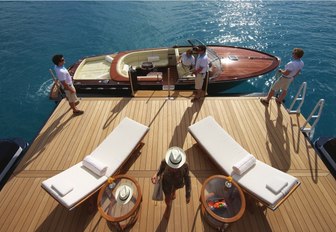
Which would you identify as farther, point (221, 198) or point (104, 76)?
point (104, 76)

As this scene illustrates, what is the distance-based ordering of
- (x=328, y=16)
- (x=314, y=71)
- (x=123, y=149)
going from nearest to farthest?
(x=123, y=149)
(x=314, y=71)
(x=328, y=16)

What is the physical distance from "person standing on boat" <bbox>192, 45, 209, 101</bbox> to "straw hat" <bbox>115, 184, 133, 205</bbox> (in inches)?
185

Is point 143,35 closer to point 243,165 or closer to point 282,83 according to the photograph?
point 282,83

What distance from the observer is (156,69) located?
1187 centimetres

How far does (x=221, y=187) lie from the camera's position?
15.7ft

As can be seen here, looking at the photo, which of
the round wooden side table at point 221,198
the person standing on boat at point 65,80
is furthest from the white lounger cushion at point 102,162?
the person standing on boat at point 65,80

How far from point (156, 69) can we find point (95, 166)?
26.3 feet

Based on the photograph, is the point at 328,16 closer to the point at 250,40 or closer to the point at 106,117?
the point at 250,40

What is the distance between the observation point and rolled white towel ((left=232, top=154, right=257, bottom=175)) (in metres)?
4.84

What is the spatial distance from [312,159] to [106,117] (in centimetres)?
669

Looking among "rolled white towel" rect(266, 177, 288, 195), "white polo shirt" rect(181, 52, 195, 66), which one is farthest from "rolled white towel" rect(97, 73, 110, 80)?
"rolled white towel" rect(266, 177, 288, 195)

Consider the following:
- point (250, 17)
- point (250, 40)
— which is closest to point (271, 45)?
point (250, 40)

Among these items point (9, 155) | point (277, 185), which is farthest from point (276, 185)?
point (9, 155)

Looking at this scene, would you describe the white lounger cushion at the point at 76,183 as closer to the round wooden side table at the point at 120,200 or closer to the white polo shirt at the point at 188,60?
the round wooden side table at the point at 120,200
